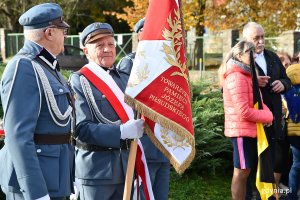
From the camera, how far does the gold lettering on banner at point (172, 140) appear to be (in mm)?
3928

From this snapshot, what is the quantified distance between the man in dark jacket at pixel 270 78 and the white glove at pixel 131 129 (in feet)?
A: 7.36

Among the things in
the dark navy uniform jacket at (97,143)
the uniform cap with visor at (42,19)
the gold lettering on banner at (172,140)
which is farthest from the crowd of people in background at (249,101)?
the uniform cap with visor at (42,19)

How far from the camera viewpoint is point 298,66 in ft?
21.4

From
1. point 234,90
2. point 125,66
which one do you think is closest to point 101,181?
point 125,66

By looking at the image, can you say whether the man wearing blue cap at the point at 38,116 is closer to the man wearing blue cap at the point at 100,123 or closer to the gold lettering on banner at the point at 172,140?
the man wearing blue cap at the point at 100,123

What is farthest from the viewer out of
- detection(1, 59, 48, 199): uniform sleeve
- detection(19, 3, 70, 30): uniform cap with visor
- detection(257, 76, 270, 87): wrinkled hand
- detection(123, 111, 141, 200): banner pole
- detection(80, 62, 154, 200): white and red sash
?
detection(257, 76, 270, 87): wrinkled hand

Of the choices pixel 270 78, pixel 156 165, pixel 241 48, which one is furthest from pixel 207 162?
pixel 156 165

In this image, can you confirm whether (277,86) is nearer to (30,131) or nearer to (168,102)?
(168,102)

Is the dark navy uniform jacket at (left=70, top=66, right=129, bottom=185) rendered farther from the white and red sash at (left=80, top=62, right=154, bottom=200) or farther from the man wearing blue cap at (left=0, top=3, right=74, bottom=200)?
the man wearing blue cap at (left=0, top=3, right=74, bottom=200)

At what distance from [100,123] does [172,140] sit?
0.52m

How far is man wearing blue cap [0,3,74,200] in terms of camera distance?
10.2 feet

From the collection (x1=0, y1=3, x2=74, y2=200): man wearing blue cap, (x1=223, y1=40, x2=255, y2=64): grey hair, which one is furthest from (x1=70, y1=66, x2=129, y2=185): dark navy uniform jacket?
(x1=223, y1=40, x2=255, y2=64): grey hair

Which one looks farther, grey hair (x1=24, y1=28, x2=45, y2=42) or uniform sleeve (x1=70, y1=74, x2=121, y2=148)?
uniform sleeve (x1=70, y1=74, x2=121, y2=148)

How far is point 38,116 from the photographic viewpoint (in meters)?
3.25
